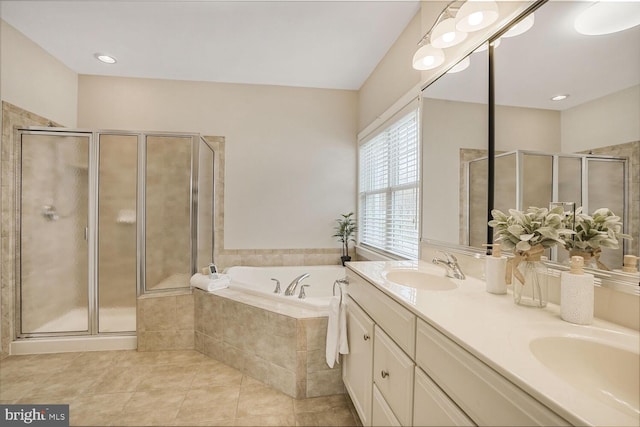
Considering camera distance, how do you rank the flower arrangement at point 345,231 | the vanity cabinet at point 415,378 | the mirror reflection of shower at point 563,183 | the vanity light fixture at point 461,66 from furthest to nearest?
the flower arrangement at point 345,231
the vanity light fixture at point 461,66
the mirror reflection of shower at point 563,183
the vanity cabinet at point 415,378

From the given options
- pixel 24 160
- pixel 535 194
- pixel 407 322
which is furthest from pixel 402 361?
pixel 24 160

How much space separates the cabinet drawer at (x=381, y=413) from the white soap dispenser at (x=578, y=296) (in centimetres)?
68

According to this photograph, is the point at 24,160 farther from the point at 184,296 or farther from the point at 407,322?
the point at 407,322

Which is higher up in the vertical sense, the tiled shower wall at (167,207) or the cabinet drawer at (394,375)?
the tiled shower wall at (167,207)

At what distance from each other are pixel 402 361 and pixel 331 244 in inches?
94.2

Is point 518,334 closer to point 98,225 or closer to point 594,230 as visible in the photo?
point 594,230

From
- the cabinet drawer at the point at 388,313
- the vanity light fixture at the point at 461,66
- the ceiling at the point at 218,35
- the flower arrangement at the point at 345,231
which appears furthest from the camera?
the flower arrangement at the point at 345,231

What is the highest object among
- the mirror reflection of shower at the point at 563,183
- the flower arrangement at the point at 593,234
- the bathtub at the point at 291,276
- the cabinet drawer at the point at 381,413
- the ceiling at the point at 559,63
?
the ceiling at the point at 559,63

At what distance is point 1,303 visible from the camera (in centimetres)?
227

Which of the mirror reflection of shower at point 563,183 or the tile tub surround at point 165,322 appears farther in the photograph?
the tile tub surround at point 165,322

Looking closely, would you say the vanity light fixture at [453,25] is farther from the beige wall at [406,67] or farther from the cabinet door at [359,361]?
the cabinet door at [359,361]

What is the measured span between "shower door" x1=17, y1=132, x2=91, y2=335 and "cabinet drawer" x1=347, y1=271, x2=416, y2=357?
2.47m

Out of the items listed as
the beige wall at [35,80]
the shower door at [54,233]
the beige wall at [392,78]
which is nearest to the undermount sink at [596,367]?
the beige wall at [392,78]

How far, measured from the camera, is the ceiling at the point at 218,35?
80.7 inches
